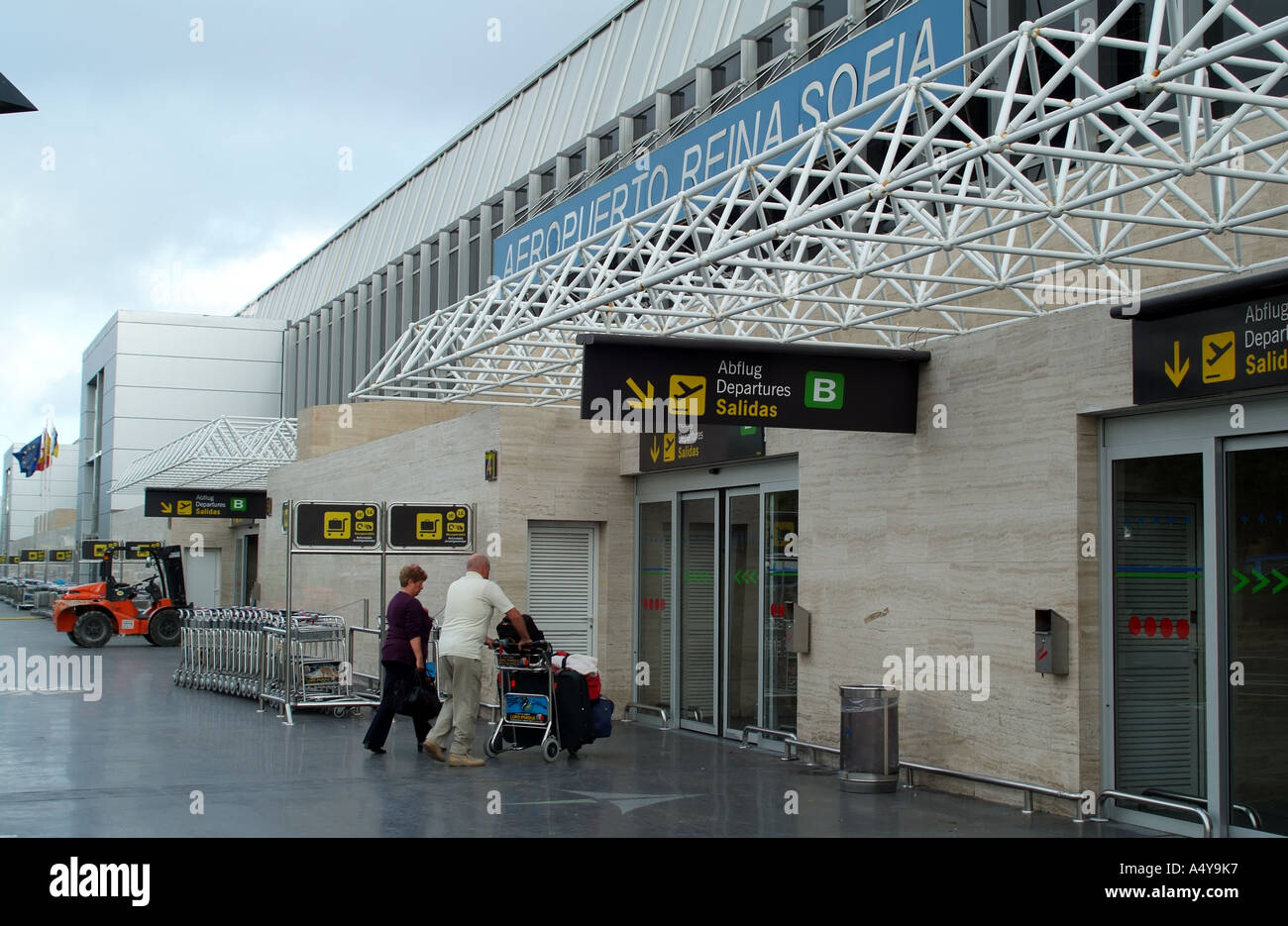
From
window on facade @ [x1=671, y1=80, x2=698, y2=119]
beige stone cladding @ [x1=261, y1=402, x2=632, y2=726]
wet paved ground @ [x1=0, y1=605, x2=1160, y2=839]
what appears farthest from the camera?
window on facade @ [x1=671, y1=80, x2=698, y2=119]

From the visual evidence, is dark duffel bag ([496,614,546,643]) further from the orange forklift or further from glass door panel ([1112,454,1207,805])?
the orange forklift

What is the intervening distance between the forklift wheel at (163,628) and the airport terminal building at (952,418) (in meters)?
13.7

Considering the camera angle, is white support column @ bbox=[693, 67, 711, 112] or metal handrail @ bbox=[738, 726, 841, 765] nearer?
metal handrail @ bbox=[738, 726, 841, 765]

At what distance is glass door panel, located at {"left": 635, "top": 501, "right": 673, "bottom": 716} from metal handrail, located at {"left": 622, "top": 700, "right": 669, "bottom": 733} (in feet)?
0.25

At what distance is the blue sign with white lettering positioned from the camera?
14.0 metres

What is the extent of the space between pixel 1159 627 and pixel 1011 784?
1.59m

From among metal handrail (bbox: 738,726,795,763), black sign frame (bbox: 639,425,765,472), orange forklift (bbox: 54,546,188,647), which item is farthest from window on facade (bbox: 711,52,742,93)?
orange forklift (bbox: 54,546,188,647)

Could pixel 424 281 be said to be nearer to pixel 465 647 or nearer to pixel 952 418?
pixel 465 647

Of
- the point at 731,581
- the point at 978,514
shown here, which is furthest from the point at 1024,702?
the point at 731,581

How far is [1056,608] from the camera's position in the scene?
9.94m

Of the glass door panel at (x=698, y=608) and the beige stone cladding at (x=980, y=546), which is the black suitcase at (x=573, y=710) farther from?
the glass door panel at (x=698, y=608)

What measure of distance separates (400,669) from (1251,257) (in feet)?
26.6

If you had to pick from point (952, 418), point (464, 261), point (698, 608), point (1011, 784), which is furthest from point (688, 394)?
point (464, 261)
